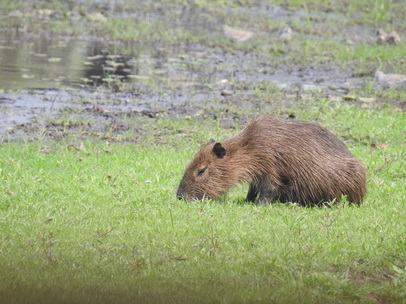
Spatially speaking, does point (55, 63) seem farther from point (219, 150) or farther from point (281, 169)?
point (281, 169)

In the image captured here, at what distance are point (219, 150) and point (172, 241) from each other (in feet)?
5.62

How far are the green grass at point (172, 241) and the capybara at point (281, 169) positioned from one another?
0.60ft

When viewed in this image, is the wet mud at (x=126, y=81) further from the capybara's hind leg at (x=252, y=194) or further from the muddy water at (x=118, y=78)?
the capybara's hind leg at (x=252, y=194)

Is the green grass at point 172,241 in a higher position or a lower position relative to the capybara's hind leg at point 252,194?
higher

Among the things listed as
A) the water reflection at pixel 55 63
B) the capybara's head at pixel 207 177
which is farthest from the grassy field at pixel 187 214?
the water reflection at pixel 55 63

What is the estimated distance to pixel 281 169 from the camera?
7.52 m

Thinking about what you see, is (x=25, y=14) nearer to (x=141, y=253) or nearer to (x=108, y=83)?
(x=108, y=83)

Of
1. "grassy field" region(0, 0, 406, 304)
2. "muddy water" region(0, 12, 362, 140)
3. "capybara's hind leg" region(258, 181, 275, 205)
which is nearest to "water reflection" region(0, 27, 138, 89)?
"muddy water" region(0, 12, 362, 140)

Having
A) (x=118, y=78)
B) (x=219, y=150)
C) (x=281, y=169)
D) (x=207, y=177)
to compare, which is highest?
(x=219, y=150)

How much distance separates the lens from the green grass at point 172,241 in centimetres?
504

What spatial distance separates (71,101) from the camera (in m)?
12.8

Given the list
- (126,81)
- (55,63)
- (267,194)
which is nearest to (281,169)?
(267,194)

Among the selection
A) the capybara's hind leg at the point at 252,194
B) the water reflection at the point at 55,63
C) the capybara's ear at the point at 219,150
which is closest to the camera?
the capybara's ear at the point at 219,150

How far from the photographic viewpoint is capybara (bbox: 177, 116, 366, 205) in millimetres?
7449
